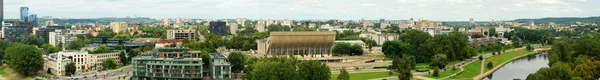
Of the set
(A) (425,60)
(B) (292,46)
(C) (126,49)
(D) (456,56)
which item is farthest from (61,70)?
(D) (456,56)

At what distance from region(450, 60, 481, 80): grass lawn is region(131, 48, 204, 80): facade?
50.8 ft

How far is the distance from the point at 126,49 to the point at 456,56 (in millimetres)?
26829

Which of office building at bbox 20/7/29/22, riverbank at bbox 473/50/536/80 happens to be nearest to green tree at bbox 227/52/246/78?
riverbank at bbox 473/50/536/80

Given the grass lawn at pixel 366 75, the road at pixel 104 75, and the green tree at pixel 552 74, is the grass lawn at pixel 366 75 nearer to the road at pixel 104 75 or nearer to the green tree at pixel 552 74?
the green tree at pixel 552 74

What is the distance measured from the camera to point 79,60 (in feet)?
141

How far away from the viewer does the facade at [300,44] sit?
165 ft

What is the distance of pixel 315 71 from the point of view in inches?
1140

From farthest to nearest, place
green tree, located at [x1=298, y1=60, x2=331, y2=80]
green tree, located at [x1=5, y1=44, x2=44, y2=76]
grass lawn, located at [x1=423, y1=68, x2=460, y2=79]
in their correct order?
green tree, located at [x1=5, y1=44, x2=44, y2=76] < grass lawn, located at [x1=423, y1=68, x2=460, y2=79] < green tree, located at [x1=298, y1=60, x2=331, y2=80]

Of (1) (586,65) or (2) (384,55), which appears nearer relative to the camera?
(1) (586,65)

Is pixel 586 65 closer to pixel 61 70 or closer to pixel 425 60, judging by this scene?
pixel 425 60

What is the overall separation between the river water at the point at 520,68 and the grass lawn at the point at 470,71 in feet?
3.51

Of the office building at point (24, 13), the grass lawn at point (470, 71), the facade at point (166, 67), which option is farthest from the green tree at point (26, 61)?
the office building at point (24, 13)

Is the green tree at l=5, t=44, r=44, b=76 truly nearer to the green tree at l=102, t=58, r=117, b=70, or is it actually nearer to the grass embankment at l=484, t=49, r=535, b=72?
the green tree at l=102, t=58, r=117, b=70

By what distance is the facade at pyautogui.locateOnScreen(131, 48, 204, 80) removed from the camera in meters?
34.1
